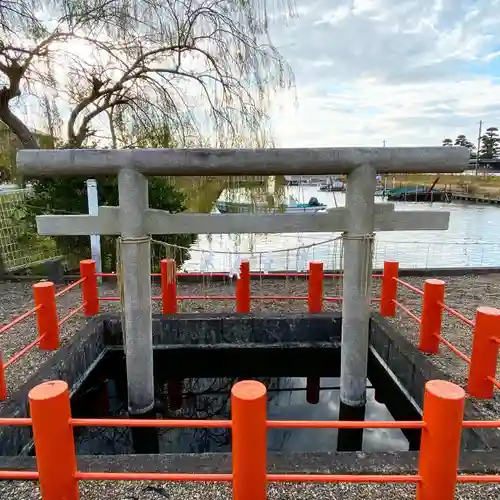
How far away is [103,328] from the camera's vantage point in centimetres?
600

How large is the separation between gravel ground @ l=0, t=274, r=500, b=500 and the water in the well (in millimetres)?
834

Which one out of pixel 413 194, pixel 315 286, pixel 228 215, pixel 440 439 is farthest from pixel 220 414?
pixel 413 194

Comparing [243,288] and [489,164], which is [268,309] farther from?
[489,164]

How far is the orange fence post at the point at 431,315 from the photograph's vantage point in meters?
4.55

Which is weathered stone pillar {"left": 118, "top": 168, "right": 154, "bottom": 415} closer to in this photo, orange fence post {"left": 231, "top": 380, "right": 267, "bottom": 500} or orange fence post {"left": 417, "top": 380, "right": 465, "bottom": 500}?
orange fence post {"left": 231, "top": 380, "right": 267, "bottom": 500}

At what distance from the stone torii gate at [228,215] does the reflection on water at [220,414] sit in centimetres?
80

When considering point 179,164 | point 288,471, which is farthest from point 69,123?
point 288,471

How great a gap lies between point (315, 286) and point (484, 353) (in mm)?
2705

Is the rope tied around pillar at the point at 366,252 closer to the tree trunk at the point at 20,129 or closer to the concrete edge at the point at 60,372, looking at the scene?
the concrete edge at the point at 60,372

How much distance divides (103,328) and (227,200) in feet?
11.4

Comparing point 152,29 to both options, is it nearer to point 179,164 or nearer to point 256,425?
point 179,164

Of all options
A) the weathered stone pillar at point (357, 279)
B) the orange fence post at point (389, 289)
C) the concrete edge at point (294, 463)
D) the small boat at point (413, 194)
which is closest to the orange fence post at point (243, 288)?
the orange fence post at point (389, 289)

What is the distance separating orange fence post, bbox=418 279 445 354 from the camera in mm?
4547

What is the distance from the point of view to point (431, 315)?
4.62 meters
